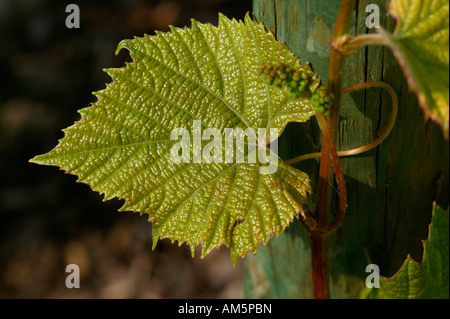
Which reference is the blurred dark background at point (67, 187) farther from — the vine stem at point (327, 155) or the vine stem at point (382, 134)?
the vine stem at point (382, 134)

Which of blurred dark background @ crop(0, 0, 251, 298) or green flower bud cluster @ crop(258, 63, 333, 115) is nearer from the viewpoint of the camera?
green flower bud cluster @ crop(258, 63, 333, 115)

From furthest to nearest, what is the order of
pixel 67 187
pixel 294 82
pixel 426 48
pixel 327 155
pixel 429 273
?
pixel 67 187, pixel 429 273, pixel 327 155, pixel 294 82, pixel 426 48

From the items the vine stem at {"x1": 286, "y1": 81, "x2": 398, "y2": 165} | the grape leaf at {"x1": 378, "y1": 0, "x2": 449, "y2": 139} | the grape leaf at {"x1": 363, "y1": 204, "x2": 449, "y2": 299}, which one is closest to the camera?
the grape leaf at {"x1": 378, "y1": 0, "x2": 449, "y2": 139}

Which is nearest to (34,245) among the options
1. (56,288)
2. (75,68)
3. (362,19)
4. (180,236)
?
(56,288)

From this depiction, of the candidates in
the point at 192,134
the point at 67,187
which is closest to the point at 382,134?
the point at 192,134

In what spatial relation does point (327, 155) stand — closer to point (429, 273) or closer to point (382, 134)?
point (382, 134)

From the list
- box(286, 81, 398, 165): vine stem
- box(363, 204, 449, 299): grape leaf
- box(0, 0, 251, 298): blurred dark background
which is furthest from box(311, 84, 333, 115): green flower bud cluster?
box(0, 0, 251, 298): blurred dark background

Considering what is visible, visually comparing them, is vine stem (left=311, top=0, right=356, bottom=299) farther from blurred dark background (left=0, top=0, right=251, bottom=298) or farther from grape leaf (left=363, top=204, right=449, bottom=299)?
blurred dark background (left=0, top=0, right=251, bottom=298)
